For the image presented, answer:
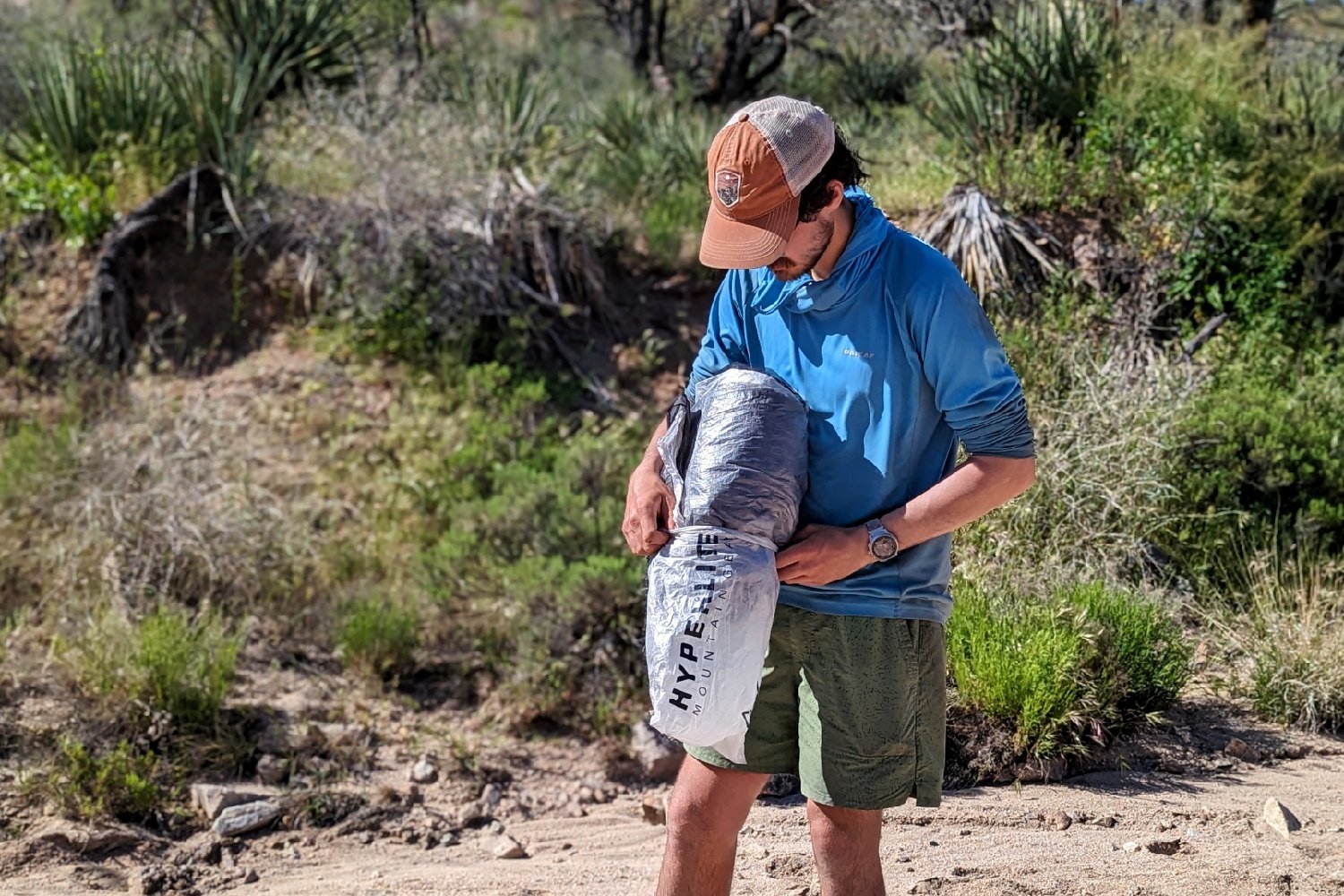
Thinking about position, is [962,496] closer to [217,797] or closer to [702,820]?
[702,820]

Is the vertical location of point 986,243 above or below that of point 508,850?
above

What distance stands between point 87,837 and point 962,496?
3.29 metres

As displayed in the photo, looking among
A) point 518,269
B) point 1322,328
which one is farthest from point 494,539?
point 1322,328

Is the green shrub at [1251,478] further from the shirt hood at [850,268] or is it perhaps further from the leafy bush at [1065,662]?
the shirt hood at [850,268]

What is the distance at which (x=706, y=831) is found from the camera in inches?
103

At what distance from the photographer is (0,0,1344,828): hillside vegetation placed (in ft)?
16.2

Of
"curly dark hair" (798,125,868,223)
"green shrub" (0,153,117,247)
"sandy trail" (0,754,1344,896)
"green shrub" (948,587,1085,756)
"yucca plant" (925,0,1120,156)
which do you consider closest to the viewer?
"curly dark hair" (798,125,868,223)

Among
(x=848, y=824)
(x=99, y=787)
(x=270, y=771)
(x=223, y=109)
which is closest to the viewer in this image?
(x=848, y=824)

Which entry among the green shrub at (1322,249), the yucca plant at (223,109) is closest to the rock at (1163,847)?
the green shrub at (1322,249)

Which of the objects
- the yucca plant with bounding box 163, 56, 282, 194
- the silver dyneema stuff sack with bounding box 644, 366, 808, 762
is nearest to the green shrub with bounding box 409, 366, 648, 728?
the yucca plant with bounding box 163, 56, 282, 194

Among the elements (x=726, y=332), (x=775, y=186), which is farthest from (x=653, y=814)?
(x=775, y=186)

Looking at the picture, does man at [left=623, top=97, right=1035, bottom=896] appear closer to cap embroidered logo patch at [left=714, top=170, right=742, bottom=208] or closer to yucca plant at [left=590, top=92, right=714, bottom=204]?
cap embroidered logo patch at [left=714, top=170, right=742, bottom=208]

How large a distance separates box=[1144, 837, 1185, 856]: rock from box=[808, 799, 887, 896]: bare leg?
1.45 m

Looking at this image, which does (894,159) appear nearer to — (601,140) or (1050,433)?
(601,140)
